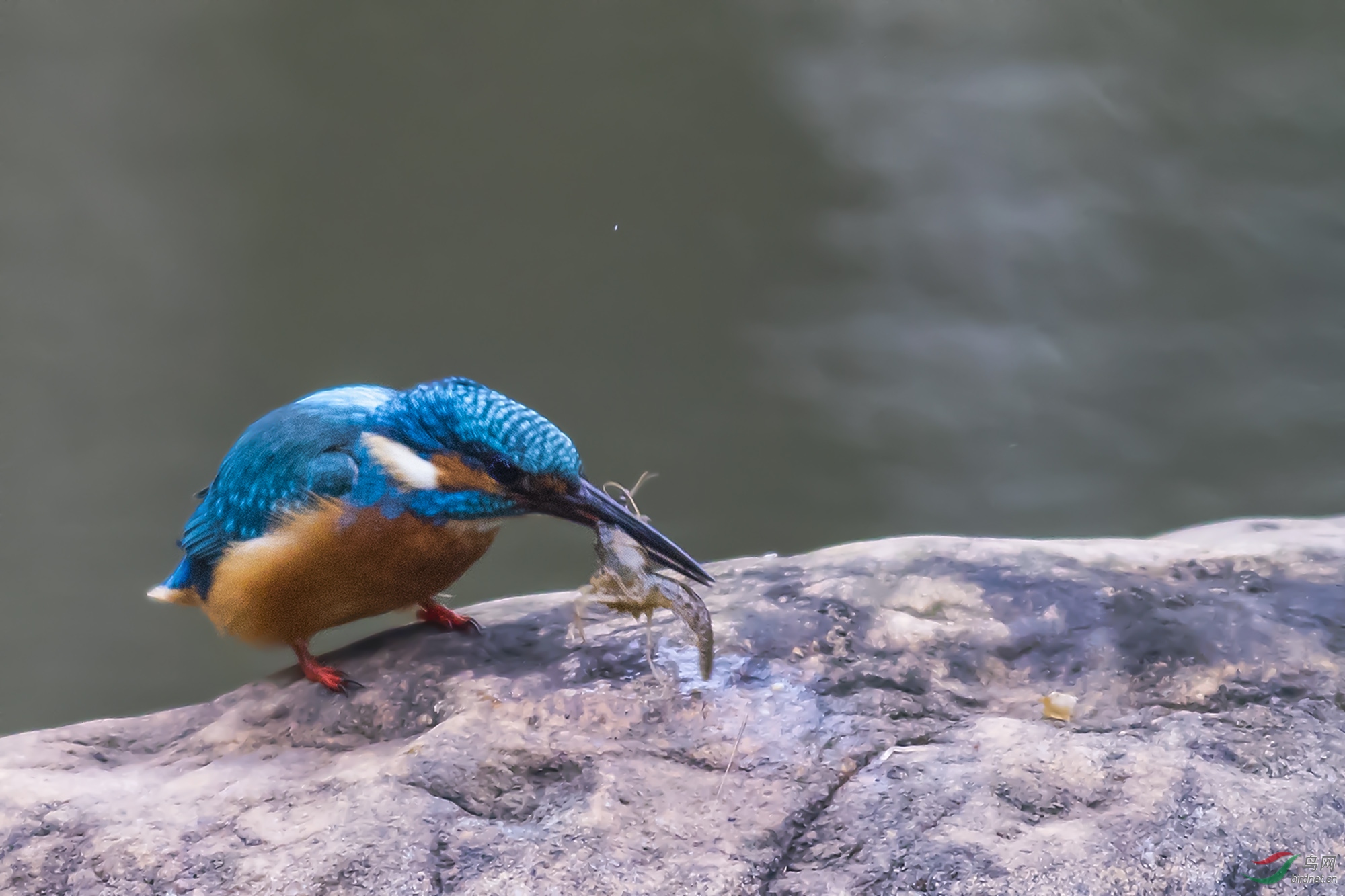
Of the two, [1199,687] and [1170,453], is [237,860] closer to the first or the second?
[1199,687]

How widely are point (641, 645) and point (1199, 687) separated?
3.06 feet

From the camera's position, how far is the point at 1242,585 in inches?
68.4

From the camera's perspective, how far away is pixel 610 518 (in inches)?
65.1

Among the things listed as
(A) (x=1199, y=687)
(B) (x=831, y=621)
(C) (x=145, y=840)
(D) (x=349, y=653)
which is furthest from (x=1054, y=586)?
(C) (x=145, y=840)

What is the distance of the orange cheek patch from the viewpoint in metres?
1.65

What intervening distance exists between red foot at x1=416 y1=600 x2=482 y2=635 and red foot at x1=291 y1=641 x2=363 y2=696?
20 centimetres

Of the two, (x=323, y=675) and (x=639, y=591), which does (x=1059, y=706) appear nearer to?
(x=639, y=591)

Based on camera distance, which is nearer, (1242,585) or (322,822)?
(322,822)

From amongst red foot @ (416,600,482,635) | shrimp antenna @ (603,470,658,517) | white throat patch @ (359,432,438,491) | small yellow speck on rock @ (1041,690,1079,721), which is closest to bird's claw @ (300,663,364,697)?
red foot @ (416,600,482,635)

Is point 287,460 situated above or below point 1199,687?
above

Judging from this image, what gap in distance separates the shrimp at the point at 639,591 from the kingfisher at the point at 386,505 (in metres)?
0.04

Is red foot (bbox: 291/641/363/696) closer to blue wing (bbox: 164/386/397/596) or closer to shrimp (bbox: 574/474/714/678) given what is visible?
blue wing (bbox: 164/386/397/596)

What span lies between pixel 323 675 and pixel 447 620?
0.83ft

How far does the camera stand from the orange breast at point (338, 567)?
1.67 m
